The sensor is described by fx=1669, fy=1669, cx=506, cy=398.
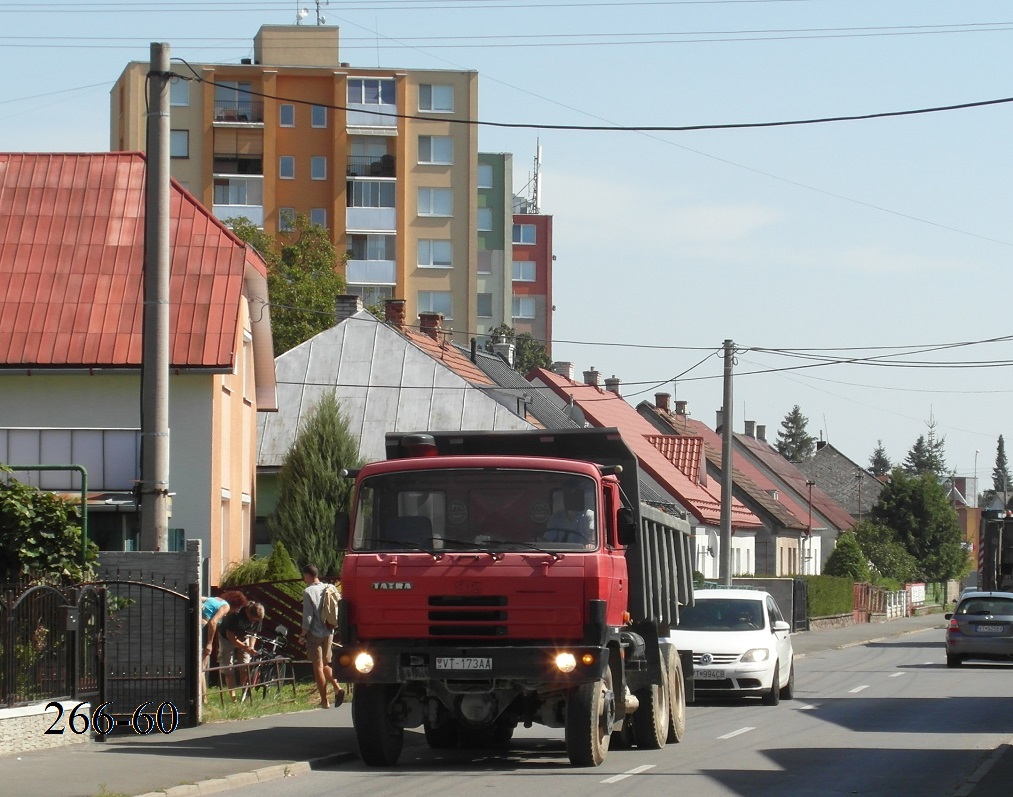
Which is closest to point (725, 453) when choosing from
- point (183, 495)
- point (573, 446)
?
point (183, 495)

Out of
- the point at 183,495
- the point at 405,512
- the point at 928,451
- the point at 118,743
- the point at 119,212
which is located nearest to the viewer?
the point at 405,512

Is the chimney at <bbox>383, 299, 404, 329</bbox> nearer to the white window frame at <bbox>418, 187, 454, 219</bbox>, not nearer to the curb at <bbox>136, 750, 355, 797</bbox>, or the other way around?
the white window frame at <bbox>418, 187, 454, 219</bbox>

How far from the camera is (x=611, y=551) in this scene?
46.3 ft

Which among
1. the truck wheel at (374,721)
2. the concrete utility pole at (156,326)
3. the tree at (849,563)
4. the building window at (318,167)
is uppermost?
the building window at (318,167)

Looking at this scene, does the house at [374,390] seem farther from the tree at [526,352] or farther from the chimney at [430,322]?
Answer: the tree at [526,352]

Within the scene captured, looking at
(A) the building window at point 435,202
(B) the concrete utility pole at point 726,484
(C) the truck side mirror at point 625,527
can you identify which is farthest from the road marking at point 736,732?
(A) the building window at point 435,202

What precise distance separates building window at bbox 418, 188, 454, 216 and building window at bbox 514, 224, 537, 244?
37.1m

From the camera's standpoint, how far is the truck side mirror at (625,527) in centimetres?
1415

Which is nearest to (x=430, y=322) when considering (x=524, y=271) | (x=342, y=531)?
(x=342, y=531)

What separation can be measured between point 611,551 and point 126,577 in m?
5.44

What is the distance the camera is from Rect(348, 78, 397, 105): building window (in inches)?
3017

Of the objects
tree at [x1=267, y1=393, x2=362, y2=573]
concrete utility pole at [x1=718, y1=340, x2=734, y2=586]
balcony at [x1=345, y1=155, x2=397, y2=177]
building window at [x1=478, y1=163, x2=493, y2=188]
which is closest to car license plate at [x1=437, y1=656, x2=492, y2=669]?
tree at [x1=267, y1=393, x2=362, y2=573]

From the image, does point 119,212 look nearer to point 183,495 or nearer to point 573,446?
point 183,495

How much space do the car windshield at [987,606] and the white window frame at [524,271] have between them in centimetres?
8403
